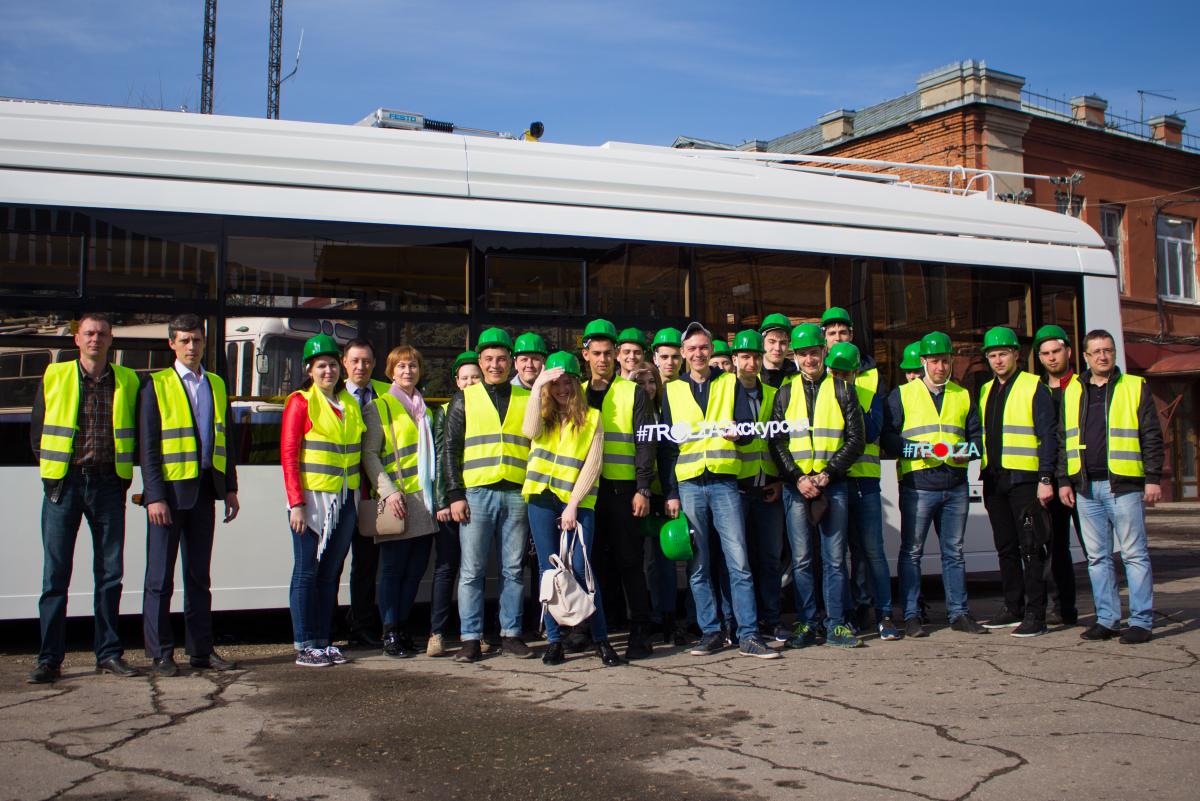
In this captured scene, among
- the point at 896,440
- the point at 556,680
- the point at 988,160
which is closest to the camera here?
the point at 556,680

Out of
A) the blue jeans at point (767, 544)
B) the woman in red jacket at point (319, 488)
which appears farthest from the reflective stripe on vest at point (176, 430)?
the blue jeans at point (767, 544)

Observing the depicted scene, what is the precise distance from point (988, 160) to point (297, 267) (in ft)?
62.9

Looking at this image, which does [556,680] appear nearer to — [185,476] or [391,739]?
[391,739]

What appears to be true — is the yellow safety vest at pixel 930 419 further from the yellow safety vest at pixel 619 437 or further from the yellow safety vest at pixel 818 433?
the yellow safety vest at pixel 619 437

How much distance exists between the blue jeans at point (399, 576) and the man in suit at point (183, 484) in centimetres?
94

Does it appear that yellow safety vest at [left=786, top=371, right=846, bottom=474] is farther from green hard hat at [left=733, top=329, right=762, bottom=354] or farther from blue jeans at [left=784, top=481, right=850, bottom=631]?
green hard hat at [left=733, top=329, right=762, bottom=354]

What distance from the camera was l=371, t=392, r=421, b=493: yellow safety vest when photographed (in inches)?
261

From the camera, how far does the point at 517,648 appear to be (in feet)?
21.4

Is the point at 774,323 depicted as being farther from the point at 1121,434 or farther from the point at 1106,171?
the point at 1106,171

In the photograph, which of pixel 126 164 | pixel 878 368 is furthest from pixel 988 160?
pixel 126 164

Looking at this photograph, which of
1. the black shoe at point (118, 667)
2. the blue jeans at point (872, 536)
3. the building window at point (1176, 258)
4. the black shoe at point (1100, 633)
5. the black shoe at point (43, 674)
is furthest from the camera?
the building window at point (1176, 258)

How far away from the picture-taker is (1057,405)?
7.22 meters

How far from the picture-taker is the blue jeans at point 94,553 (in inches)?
231

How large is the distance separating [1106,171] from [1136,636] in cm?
2097
